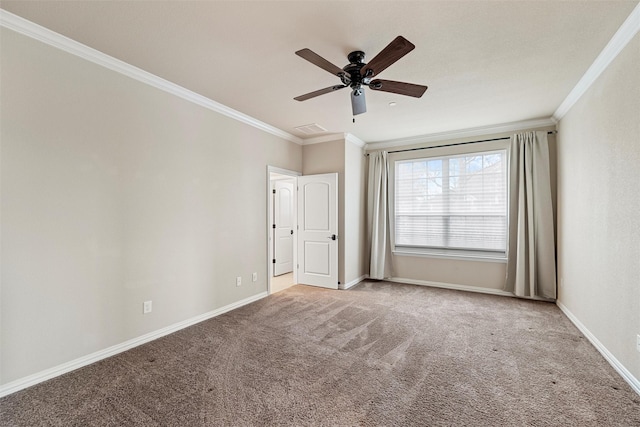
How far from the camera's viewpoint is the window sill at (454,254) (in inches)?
187

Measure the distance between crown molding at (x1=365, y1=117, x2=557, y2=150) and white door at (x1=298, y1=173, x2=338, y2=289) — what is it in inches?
53.5

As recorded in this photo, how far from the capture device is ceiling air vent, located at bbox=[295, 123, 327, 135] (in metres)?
4.63

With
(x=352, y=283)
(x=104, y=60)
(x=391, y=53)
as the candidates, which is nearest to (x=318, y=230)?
(x=352, y=283)

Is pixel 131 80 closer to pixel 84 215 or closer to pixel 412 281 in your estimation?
pixel 84 215

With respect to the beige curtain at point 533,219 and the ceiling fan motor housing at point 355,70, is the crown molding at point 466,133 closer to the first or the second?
the beige curtain at point 533,219

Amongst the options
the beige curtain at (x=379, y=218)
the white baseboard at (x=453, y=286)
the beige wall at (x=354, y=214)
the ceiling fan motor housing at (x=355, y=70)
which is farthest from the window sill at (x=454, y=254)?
the ceiling fan motor housing at (x=355, y=70)

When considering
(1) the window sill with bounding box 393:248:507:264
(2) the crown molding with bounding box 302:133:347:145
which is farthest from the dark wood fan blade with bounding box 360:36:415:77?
(1) the window sill with bounding box 393:248:507:264

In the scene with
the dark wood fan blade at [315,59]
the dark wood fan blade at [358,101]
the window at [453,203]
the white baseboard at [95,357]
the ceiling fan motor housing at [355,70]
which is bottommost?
the white baseboard at [95,357]

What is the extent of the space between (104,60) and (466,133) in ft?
16.5

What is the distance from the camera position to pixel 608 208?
8.50 feet

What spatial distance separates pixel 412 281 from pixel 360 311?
1902 millimetres

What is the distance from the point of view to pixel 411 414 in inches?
74.3

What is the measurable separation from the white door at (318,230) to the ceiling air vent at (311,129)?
767mm

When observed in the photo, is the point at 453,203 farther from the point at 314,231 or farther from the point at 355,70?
the point at 355,70
